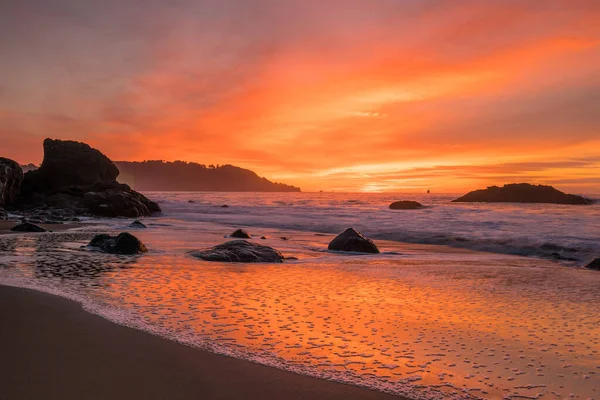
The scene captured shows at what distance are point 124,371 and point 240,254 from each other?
23.4ft

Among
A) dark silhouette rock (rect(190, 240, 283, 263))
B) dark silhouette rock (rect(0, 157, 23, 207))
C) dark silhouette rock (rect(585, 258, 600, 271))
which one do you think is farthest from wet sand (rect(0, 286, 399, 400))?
dark silhouette rock (rect(0, 157, 23, 207))

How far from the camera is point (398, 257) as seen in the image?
12672mm

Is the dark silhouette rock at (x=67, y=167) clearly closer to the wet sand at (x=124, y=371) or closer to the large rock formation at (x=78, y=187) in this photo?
the large rock formation at (x=78, y=187)

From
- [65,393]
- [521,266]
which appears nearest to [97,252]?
[65,393]

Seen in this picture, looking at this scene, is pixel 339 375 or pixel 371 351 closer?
pixel 339 375

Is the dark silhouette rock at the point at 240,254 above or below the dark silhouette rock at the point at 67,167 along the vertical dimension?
below

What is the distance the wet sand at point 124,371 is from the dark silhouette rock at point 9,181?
31101mm

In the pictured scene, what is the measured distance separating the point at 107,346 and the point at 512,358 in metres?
4.06

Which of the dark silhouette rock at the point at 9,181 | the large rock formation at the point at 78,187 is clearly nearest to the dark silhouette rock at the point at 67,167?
the large rock formation at the point at 78,187

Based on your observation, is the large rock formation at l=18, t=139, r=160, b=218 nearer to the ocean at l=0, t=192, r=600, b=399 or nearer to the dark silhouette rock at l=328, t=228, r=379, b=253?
the ocean at l=0, t=192, r=600, b=399

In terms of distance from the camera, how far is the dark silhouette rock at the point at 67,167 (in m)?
38.7

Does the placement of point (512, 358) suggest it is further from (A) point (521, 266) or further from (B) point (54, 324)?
(A) point (521, 266)

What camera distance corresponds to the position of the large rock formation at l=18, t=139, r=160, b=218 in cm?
3153

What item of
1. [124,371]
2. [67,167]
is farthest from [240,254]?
[67,167]
